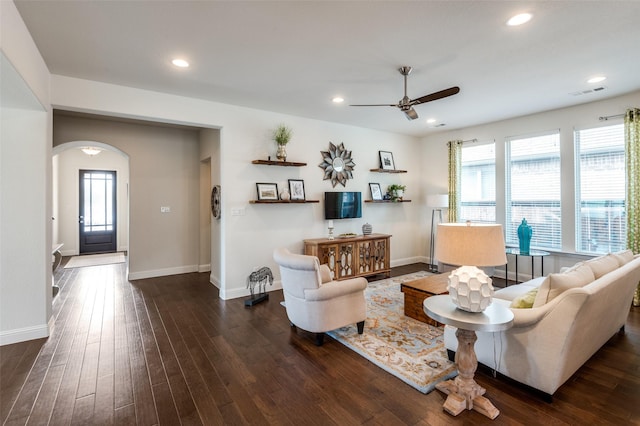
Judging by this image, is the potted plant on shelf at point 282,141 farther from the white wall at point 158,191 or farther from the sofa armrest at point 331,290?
Result: the sofa armrest at point 331,290

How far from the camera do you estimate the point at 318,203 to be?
5.58m

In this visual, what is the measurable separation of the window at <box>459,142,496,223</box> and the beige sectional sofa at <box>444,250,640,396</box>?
11.3 feet

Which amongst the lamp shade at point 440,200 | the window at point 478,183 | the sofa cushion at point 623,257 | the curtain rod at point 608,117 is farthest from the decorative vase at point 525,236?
the curtain rod at point 608,117

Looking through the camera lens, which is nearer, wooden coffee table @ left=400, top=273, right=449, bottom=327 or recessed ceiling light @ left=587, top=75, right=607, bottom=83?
wooden coffee table @ left=400, top=273, right=449, bottom=327

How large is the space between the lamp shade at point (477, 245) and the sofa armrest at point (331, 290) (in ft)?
4.24

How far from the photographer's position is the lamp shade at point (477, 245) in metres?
1.92

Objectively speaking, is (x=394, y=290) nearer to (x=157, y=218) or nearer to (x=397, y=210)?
(x=397, y=210)

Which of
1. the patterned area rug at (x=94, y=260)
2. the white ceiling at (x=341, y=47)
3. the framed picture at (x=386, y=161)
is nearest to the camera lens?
the white ceiling at (x=341, y=47)

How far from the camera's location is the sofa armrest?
295cm

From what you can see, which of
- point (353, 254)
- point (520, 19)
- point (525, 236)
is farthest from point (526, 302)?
point (353, 254)

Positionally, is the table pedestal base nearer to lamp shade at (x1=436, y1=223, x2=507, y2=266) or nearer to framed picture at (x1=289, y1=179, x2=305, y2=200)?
lamp shade at (x1=436, y1=223, x2=507, y2=266)

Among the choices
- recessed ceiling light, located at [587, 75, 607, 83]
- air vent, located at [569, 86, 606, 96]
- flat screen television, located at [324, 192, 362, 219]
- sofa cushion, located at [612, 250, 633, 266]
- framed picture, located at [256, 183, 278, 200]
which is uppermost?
air vent, located at [569, 86, 606, 96]

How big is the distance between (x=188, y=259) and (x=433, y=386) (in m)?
5.30

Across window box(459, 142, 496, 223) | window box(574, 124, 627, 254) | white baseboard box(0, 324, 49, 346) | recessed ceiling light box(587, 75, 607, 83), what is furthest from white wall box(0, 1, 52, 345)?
window box(574, 124, 627, 254)
